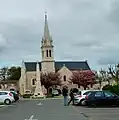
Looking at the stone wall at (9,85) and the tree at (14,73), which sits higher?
the tree at (14,73)

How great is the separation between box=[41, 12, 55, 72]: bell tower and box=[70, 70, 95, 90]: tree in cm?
933

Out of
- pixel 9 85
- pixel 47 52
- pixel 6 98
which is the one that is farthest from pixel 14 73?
pixel 6 98

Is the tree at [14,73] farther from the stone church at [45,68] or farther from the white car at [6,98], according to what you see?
the white car at [6,98]

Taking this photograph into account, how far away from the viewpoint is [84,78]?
4897 inches

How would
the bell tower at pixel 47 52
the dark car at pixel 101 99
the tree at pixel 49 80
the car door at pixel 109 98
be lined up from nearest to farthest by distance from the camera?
the dark car at pixel 101 99 < the car door at pixel 109 98 < the tree at pixel 49 80 < the bell tower at pixel 47 52

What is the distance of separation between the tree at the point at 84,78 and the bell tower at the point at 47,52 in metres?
9.33

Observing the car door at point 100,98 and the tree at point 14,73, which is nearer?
the car door at point 100,98

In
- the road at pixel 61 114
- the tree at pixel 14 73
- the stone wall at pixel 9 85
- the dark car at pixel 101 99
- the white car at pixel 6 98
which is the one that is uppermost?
the tree at pixel 14 73

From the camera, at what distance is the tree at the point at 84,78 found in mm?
124000

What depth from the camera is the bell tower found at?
425 feet

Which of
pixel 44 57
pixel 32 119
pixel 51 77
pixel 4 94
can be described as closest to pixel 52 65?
pixel 44 57

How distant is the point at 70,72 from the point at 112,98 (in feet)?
329

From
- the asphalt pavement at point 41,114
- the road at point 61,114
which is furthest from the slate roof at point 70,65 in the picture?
the road at point 61,114

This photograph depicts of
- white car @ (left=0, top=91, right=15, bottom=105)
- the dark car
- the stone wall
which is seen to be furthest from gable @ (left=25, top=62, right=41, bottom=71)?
the dark car
